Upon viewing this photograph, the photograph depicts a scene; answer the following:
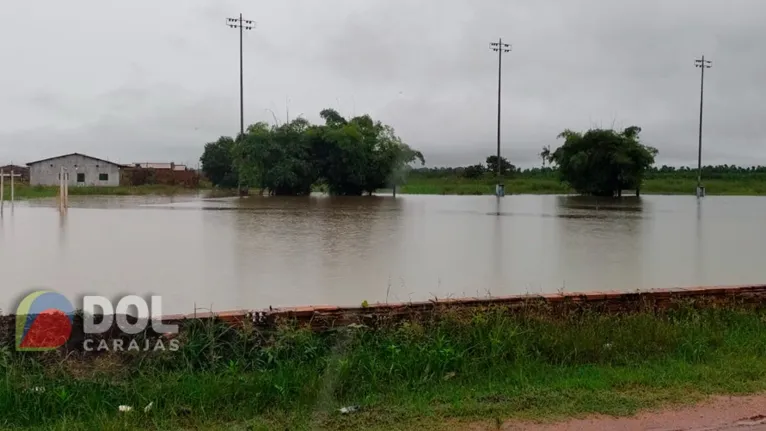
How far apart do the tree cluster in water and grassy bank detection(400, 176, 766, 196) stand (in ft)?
21.8

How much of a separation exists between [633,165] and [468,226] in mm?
25328

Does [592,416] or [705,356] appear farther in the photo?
[705,356]

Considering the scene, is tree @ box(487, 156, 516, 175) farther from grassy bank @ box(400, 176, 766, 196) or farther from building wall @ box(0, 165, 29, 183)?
building wall @ box(0, 165, 29, 183)

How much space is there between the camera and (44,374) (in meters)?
3.71

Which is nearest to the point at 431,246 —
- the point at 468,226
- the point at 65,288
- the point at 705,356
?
the point at 468,226

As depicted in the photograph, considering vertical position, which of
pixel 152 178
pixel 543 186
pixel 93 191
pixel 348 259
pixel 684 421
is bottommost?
pixel 684 421

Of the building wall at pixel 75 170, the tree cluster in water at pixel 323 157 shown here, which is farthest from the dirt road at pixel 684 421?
the building wall at pixel 75 170

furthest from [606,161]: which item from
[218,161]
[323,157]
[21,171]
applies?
[21,171]

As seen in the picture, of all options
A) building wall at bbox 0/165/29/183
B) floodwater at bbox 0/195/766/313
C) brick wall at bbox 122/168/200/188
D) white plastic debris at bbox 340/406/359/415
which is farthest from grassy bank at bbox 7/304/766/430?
building wall at bbox 0/165/29/183

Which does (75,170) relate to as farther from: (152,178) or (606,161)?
(606,161)

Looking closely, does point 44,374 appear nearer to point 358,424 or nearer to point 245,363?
point 245,363

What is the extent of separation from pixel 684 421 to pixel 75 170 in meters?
50.5

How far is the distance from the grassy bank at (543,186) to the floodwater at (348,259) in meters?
28.4

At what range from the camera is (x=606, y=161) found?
38.5m
